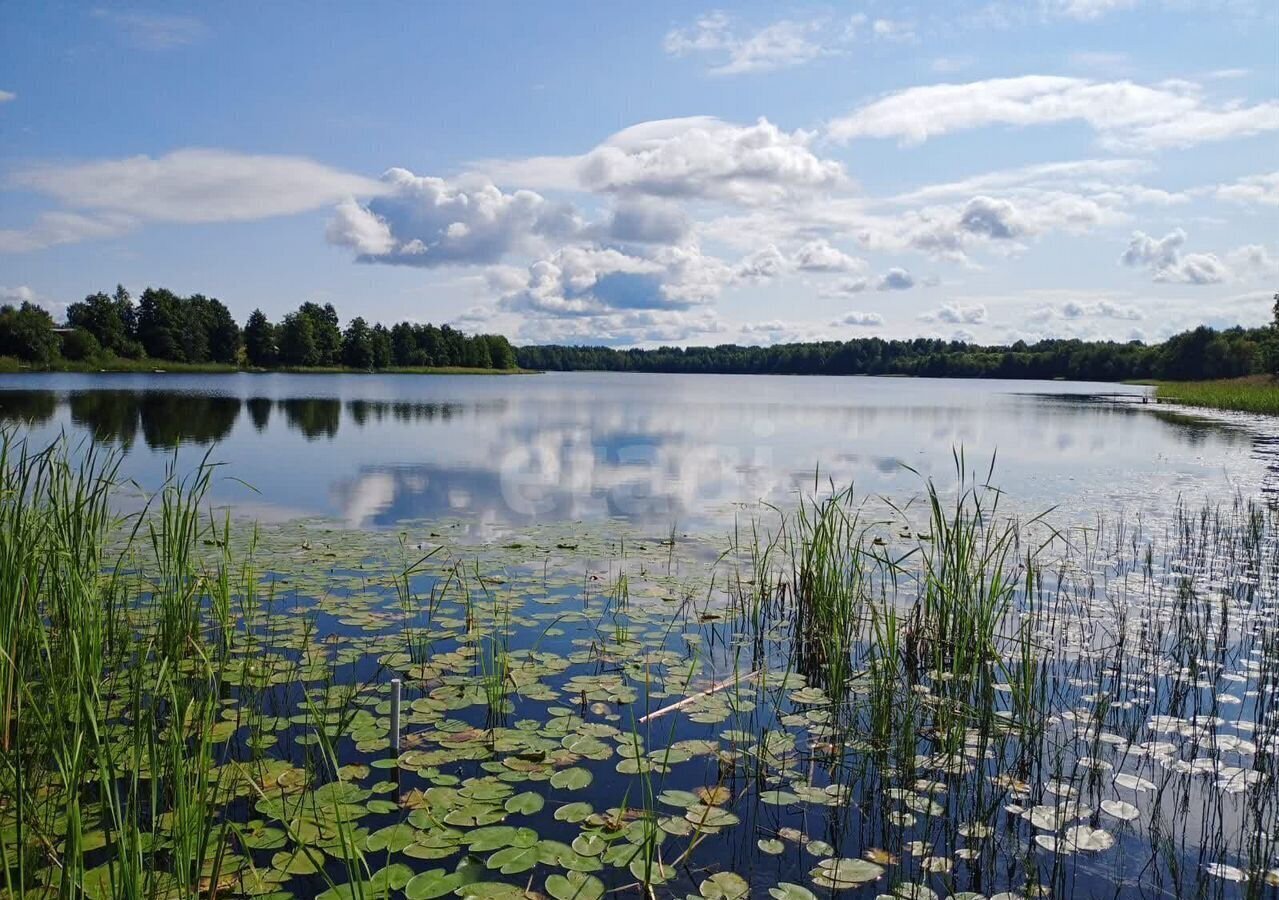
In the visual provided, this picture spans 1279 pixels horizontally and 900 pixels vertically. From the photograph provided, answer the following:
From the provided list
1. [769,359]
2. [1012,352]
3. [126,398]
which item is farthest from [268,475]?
[769,359]

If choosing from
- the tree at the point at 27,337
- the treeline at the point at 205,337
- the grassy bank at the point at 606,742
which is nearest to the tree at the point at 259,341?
the treeline at the point at 205,337

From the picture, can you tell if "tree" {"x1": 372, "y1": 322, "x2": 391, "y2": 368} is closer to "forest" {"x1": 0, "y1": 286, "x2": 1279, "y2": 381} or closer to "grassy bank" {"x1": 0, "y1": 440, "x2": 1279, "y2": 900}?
"forest" {"x1": 0, "y1": 286, "x2": 1279, "y2": 381}

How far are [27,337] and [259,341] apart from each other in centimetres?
2963

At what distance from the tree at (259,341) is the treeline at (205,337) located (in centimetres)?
12

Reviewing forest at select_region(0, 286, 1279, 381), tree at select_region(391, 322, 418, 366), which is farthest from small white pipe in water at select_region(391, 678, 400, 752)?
tree at select_region(391, 322, 418, 366)

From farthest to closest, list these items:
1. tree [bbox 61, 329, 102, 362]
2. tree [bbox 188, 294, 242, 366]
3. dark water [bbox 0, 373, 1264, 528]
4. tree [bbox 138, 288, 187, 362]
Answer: tree [bbox 188, 294, 242, 366] → tree [bbox 138, 288, 187, 362] → tree [bbox 61, 329, 102, 362] → dark water [bbox 0, 373, 1264, 528]

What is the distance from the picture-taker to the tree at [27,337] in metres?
69.8

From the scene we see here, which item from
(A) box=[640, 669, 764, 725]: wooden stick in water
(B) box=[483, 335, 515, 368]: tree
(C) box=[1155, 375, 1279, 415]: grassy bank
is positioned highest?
Answer: (B) box=[483, 335, 515, 368]: tree

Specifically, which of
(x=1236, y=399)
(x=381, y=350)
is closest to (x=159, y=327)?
(x=381, y=350)

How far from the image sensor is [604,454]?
21156 millimetres

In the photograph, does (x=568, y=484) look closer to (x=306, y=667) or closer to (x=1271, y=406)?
(x=306, y=667)

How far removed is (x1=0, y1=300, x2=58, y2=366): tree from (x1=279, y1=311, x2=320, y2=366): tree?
28620 millimetres

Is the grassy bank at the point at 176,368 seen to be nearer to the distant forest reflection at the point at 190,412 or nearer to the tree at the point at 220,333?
the tree at the point at 220,333

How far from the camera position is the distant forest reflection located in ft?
73.9
